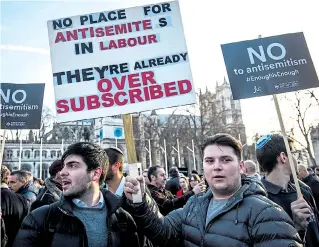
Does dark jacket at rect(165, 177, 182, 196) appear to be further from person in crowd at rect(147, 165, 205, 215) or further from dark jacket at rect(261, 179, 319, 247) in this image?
dark jacket at rect(261, 179, 319, 247)

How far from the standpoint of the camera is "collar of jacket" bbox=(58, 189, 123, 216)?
2.45 meters

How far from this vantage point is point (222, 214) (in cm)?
218

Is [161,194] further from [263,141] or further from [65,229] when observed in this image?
[65,229]

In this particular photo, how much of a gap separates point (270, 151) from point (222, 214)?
1.29m

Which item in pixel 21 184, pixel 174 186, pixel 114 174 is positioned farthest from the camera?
pixel 174 186

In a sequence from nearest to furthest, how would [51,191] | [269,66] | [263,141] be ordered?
[263,141], [269,66], [51,191]

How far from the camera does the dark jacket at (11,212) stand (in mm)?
4637

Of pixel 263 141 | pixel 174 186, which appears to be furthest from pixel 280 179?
pixel 174 186

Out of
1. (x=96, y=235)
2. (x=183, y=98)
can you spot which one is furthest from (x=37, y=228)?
(x=183, y=98)

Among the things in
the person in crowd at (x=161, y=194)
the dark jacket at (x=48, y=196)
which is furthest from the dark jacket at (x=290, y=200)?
the dark jacket at (x=48, y=196)

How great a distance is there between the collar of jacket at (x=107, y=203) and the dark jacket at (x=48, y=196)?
4.07 feet

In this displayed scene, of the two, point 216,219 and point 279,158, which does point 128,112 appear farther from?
point 279,158

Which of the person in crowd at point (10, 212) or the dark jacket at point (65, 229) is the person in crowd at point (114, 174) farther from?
the person in crowd at point (10, 212)

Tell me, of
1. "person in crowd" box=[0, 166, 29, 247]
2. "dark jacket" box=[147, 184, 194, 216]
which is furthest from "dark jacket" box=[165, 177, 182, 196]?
"person in crowd" box=[0, 166, 29, 247]
